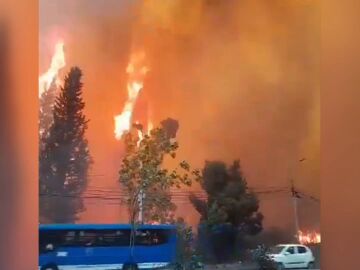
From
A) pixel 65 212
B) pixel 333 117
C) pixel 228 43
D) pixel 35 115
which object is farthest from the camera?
pixel 228 43

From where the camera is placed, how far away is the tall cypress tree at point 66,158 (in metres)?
2.91

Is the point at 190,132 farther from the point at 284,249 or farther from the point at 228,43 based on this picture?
the point at 284,249

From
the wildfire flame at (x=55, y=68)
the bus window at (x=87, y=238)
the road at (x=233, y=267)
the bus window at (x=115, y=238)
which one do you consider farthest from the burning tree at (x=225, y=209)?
the wildfire flame at (x=55, y=68)

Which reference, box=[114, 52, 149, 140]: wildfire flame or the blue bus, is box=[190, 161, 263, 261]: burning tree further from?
box=[114, 52, 149, 140]: wildfire flame

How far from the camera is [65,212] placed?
9.60 ft

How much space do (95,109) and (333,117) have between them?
1638 mm

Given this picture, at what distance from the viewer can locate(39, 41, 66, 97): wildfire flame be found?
2848 mm

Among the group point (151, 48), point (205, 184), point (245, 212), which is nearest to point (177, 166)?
point (205, 184)

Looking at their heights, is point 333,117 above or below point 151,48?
below

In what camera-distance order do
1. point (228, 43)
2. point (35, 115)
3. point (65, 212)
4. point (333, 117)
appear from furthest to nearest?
point (228, 43) → point (65, 212) → point (35, 115) → point (333, 117)

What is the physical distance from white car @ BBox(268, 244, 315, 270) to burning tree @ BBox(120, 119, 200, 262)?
0.59m

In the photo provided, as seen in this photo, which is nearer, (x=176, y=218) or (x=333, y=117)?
(x=333, y=117)

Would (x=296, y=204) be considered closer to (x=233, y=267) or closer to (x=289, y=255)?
(x=289, y=255)

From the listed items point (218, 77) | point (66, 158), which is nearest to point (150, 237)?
point (66, 158)
